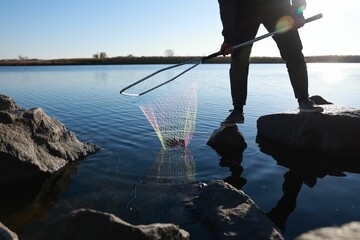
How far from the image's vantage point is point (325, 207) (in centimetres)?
411

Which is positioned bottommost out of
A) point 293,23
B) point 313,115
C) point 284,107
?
point 284,107

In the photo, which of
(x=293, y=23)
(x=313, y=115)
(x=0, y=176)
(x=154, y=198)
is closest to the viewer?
(x=154, y=198)

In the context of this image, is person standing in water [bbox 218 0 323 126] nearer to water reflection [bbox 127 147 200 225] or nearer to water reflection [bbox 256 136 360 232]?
water reflection [bbox 256 136 360 232]

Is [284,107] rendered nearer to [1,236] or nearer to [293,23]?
[293,23]

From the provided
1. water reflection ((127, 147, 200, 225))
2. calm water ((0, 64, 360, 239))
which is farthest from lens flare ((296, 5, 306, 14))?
water reflection ((127, 147, 200, 225))

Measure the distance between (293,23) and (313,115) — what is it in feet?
6.16

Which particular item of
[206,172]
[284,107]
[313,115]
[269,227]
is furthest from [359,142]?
[284,107]

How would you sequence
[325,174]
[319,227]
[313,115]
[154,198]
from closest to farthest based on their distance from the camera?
[319,227] → [154,198] → [325,174] → [313,115]

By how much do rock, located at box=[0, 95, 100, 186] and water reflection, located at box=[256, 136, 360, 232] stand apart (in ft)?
11.8

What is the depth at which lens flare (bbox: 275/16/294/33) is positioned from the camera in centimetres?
616

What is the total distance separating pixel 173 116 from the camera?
7.68 meters

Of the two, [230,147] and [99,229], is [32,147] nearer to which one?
[99,229]

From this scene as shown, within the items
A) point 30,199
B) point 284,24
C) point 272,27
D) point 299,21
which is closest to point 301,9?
point 299,21

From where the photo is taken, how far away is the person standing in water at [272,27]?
6.24 m
